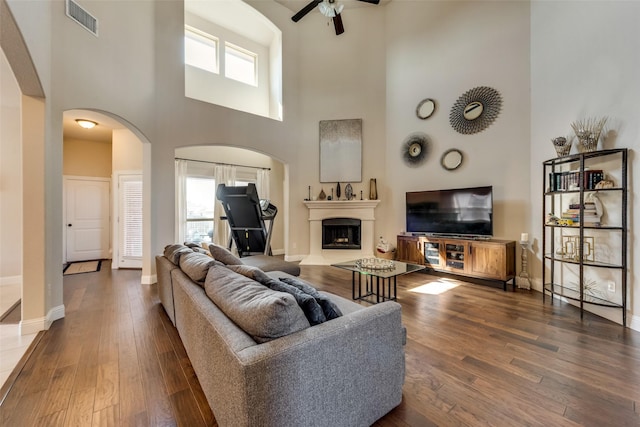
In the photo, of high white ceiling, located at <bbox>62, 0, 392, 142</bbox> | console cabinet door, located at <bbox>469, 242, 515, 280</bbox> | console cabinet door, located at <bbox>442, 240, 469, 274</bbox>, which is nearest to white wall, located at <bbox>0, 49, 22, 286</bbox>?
high white ceiling, located at <bbox>62, 0, 392, 142</bbox>

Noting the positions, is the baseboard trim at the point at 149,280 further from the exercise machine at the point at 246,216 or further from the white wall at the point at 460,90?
the white wall at the point at 460,90

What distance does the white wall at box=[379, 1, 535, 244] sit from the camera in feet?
13.4

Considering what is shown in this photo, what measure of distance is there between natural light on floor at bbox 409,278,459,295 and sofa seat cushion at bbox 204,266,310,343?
9.83 feet

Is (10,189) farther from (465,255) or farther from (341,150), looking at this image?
(465,255)

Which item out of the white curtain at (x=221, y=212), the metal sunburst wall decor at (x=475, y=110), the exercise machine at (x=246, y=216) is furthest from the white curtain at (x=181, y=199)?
the metal sunburst wall decor at (x=475, y=110)

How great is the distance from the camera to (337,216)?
594 cm

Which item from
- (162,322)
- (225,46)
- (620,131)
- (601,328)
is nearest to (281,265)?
(162,322)

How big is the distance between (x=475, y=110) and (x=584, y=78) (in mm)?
1482

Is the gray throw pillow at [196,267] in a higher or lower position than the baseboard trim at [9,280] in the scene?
higher

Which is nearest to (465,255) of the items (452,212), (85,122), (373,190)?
(452,212)

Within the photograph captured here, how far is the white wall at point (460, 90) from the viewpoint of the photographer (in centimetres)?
409

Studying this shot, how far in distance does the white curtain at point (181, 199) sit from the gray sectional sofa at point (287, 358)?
4415mm

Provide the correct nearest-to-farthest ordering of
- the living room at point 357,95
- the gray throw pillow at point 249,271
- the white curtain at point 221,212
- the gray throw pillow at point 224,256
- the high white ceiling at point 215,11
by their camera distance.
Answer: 1. the gray throw pillow at point 249,271
2. the gray throw pillow at point 224,256
3. the living room at point 357,95
4. the high white ceiling at point 215,11
5. the white curtain at point 221,212

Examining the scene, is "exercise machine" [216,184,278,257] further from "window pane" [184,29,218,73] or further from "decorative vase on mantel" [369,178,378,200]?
"window pane" [184,29,218,73]
